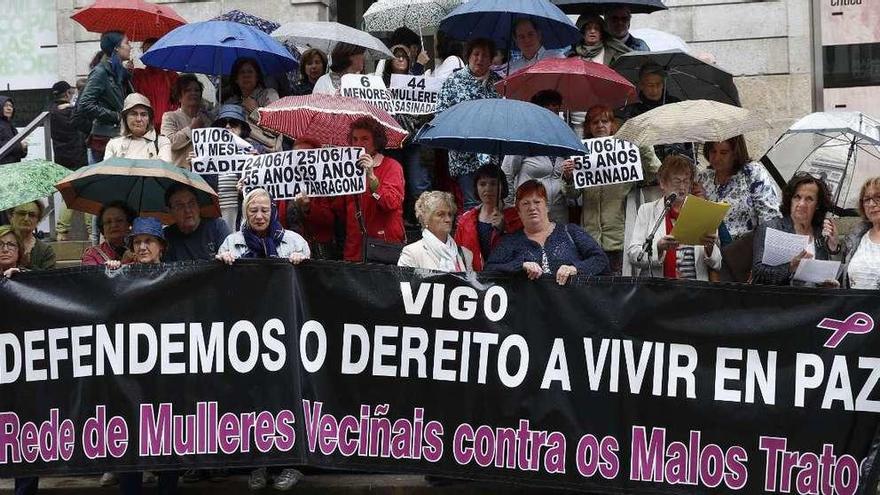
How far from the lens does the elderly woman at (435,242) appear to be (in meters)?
9.22

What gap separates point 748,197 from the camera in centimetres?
997

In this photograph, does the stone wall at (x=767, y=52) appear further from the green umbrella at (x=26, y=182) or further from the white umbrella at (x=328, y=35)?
the green umbrella at (x=26, y=182)

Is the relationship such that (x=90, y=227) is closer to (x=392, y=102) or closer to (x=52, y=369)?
(x=392, y=102)

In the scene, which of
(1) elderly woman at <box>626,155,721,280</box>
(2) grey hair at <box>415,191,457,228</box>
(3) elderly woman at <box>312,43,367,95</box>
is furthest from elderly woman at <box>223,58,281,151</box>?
(1) elderly woman at <box>626,155,721,280</box>

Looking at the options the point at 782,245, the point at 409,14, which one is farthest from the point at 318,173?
the point at 409,14

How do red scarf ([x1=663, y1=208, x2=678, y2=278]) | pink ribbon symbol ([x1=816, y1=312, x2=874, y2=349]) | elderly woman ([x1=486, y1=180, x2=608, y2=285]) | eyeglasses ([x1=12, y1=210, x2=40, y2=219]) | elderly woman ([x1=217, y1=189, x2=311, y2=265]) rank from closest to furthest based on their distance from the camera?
1. pink ribbon symbol ([x1=816, y1=312, x2=874, y2=349])
2. elderly woman ([x1=486, y1=180, x2=608, y2=285])
3. elderly woman ([x1=217, y1=189, x2=311, y2=265])
4. red scarf ([x1=663, y1=208, x2=678, y2=278])
5. eyeglasses ([x1=12, y1=210, x2=40, y2=219])

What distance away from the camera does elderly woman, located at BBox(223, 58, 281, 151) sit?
1157cm

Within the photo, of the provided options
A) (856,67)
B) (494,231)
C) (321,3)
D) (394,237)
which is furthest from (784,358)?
(321,3)

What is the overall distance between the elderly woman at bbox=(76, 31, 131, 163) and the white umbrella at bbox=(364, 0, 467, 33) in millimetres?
2284

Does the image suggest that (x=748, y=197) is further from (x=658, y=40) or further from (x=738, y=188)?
(x=658, y=40)

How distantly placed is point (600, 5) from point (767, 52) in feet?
12.5

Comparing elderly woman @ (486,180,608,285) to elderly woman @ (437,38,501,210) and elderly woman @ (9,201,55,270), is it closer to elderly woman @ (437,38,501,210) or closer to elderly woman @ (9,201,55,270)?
elderly woman @ (437,38,501,210)

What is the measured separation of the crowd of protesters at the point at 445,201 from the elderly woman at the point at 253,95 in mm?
14

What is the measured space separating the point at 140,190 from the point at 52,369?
6.05ft
